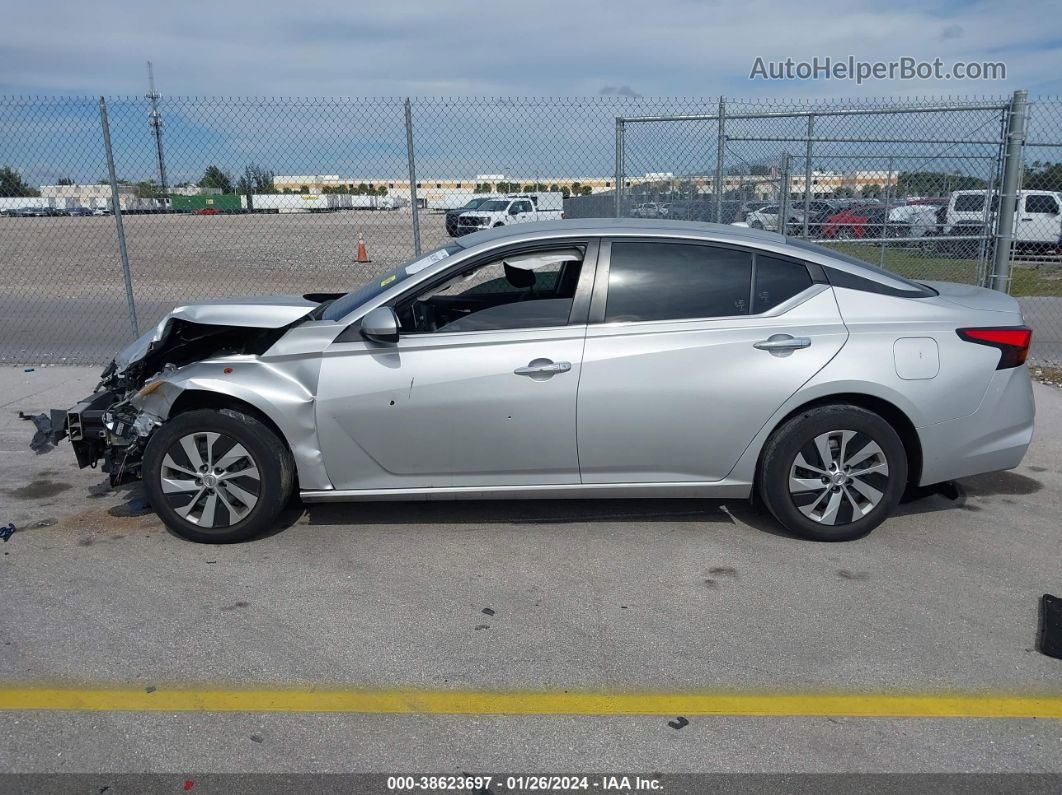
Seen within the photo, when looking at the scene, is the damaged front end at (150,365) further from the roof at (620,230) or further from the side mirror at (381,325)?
the roof at (620,230)

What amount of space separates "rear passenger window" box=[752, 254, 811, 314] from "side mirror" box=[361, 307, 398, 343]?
1860 mm

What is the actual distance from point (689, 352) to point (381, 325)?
61.1 inches

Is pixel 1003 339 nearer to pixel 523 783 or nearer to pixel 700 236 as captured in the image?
pixel 700 236

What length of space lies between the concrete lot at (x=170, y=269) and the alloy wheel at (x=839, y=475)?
20.0 ft

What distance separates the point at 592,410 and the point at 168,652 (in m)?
2.22

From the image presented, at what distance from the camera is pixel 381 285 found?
5.01m

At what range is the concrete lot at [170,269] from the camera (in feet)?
37.1

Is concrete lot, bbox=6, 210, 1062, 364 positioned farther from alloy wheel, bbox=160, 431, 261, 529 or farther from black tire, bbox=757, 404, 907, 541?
black tire, bbox=757, 404, 907, 541

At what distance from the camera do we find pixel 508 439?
459 cm

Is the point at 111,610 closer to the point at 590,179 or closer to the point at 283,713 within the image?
the point at 283,713

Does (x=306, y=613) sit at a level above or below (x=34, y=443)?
below

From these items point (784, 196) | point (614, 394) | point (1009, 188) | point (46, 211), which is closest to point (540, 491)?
point (614, 394)

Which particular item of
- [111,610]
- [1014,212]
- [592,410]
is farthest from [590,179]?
[111,610]

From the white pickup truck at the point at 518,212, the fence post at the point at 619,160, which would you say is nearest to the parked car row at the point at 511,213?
the white pickup truck at the point at 518,212
